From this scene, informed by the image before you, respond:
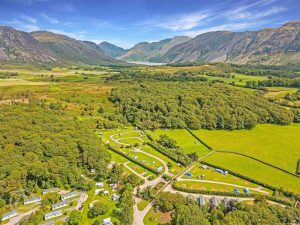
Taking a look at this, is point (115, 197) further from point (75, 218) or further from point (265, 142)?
point (265, 142)

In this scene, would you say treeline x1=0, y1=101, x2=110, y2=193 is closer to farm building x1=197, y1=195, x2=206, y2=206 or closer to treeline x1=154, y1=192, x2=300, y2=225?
treeline x1=154, y1=192, x2=300, y2=225

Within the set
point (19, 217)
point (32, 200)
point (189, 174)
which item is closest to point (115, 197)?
point (32, 200)

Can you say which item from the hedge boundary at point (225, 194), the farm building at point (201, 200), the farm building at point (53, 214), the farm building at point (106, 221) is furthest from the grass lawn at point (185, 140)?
the farm building at point (53, 214)

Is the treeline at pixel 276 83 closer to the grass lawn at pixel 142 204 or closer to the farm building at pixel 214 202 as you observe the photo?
the farm building at pixel 214 202

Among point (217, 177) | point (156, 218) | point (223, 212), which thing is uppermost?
point (223, 212)

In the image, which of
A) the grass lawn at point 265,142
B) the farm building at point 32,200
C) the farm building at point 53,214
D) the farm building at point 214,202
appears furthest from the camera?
the grass lawn at point 265,142

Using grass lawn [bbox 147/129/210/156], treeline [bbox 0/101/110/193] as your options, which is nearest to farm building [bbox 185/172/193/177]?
grass lawn [bbox 147/129/210/156]
